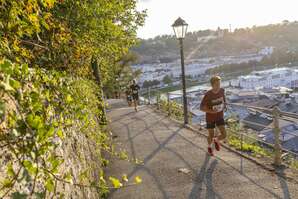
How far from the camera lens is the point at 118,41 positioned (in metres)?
8.98

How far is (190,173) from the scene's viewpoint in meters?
5.71

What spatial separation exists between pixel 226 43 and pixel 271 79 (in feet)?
244

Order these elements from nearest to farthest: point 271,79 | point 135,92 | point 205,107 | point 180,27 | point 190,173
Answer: point 190,173 → point 205,107 → point 180,27 → point 135,92 → point 271,79

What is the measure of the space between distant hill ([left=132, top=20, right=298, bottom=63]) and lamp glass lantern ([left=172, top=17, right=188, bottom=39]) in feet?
336

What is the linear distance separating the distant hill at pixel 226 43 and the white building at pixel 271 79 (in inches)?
2272

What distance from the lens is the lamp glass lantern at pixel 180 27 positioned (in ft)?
32.0

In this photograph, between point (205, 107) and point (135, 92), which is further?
point (135, 92)

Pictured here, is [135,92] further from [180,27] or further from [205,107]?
[205,107]

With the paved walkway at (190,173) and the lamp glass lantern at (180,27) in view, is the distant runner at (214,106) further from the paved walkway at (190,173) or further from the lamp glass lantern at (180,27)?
the lamp glass lantern at (180,27)

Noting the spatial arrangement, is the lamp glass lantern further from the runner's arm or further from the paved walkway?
the runner's arm

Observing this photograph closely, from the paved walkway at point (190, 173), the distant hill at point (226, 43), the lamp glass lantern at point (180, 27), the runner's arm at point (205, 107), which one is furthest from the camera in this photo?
the distant hill at point (226, 43)

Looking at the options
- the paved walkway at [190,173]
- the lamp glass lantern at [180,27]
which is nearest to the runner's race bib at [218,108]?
the paved walkway at [190,173]

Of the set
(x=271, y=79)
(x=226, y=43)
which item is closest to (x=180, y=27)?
(x=271, y=79)

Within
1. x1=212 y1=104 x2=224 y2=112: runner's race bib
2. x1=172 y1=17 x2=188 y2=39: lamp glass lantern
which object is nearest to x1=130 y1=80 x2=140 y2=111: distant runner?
x1=172 y1=17 x2=188 y2=39: lamp glass lantern
